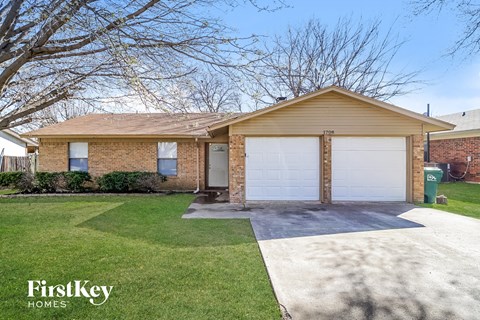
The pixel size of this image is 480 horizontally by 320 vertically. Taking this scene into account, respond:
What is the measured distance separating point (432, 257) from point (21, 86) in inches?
304

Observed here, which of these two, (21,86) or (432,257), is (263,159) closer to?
(432,257)

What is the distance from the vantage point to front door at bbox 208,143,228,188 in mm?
12781

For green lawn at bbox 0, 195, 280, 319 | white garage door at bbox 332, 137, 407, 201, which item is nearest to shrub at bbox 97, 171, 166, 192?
green lawn at bbox 0, 195, 280, 319

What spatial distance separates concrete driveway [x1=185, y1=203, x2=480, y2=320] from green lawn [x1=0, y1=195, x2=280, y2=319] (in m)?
0.41

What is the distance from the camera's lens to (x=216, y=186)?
12.9 metres

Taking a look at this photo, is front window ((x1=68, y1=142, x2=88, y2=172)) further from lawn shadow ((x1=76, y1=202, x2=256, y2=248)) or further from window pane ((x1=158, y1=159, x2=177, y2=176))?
lawn shadow ((x1=76, y1=202, x2=256, y2=248))

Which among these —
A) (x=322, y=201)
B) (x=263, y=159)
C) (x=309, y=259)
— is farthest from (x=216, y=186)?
(x=309, y=259)

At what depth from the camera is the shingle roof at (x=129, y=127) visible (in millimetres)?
11875

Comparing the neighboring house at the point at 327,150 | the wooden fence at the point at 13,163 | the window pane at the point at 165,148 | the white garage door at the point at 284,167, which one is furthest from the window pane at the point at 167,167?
the wooden fence at the point at 13,163

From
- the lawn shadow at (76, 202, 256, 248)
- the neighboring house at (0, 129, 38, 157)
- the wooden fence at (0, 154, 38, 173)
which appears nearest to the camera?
the lawn shadow at (76, 202, 256, 248)

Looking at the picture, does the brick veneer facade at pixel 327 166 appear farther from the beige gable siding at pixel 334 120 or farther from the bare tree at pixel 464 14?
the bare tree at pixel 464 14

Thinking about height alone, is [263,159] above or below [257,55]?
below

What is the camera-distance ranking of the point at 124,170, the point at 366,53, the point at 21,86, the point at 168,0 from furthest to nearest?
the point at 366,53 → the point at 124,170 → the point at 21,86 → the point at 168,0

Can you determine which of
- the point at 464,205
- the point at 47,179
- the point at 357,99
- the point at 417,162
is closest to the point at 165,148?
the point at 47,179
